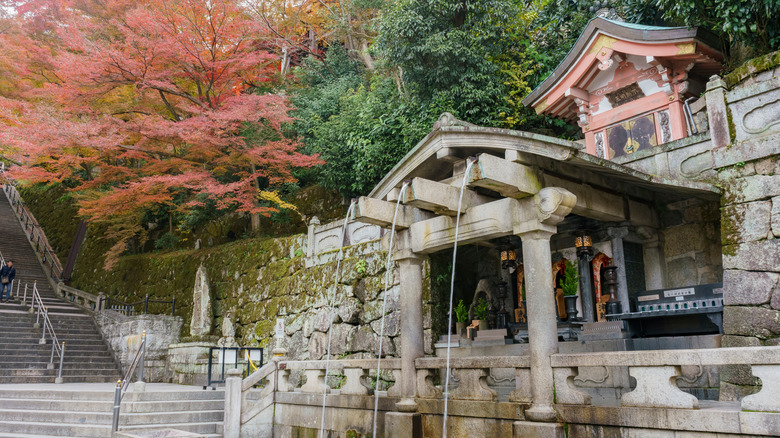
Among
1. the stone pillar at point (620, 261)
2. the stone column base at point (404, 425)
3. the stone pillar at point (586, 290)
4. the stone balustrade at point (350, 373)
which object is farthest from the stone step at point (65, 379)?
the stone pillar at point (620, 261)

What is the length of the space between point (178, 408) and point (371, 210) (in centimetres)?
640

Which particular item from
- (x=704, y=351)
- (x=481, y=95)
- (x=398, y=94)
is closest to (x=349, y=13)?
(x=398, y=94)

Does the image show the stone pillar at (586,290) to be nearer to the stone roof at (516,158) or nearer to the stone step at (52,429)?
the stone roof at (516,158)

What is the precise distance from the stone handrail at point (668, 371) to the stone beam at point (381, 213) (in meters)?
3.23

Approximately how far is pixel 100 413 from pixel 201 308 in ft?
23.5

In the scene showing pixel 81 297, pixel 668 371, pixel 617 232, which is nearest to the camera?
pixel 668 371

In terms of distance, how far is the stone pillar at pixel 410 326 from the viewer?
8.16 m

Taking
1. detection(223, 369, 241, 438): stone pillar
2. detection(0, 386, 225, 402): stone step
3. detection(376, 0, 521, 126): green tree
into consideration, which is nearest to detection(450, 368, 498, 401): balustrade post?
detection(223, 369, 241, 438): stone pillar

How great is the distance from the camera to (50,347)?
1795 centimetres

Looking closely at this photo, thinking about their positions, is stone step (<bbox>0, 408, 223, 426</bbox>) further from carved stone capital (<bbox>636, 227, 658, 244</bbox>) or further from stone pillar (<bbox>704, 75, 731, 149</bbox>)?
stone pillar (<bbox>704, 75, 731, 149</bbox>)

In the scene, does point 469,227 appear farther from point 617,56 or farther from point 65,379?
point 65,379

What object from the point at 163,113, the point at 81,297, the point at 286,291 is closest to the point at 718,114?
the point at 286,291

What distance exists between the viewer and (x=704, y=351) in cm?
536

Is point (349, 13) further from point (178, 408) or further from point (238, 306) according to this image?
point (178, 408)
